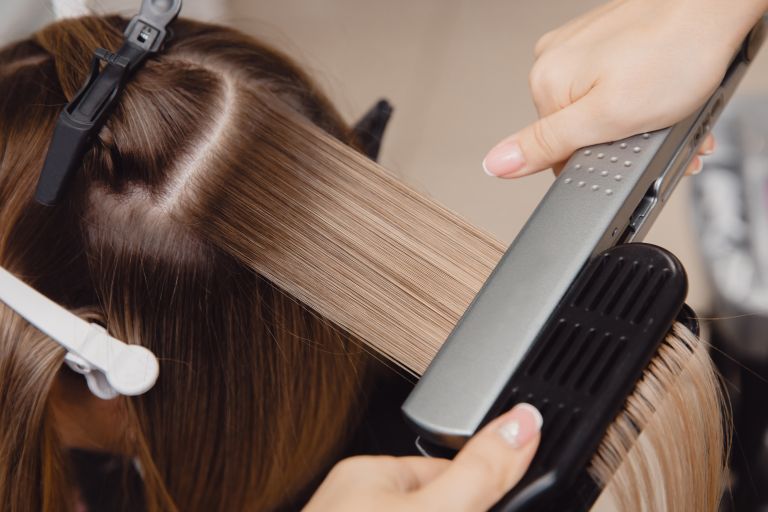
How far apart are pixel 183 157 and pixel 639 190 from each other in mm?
347

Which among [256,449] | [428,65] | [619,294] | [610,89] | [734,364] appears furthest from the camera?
[428,65]

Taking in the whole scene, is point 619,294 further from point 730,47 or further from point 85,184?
point 85,184

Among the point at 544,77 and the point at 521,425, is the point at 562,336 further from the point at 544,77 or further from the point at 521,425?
the point at 544,77

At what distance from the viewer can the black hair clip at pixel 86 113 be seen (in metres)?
0.55

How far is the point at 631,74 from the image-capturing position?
577 millimetres

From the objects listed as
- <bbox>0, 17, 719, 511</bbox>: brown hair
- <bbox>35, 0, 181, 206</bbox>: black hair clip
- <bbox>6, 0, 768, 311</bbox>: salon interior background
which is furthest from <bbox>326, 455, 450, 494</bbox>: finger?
<bbox>6, 0, 768, 311</bbox>: salon interior background

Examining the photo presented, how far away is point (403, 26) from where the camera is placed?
5.99 feet

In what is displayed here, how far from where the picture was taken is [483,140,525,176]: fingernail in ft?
2.04

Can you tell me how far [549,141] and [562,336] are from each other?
0.68 ft

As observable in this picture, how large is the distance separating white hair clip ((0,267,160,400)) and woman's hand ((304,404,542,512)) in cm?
22

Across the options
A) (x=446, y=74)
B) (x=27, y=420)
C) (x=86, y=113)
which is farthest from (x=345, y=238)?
(x=446, y=74)

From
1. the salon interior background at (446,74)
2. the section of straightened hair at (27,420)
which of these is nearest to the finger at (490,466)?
the section of straightened hair at (27,420)

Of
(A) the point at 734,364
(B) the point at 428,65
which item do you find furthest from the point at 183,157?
(B) the point at 428,65

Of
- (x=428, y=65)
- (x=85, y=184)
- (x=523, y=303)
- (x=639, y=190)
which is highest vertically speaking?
(x=428, y=65)
